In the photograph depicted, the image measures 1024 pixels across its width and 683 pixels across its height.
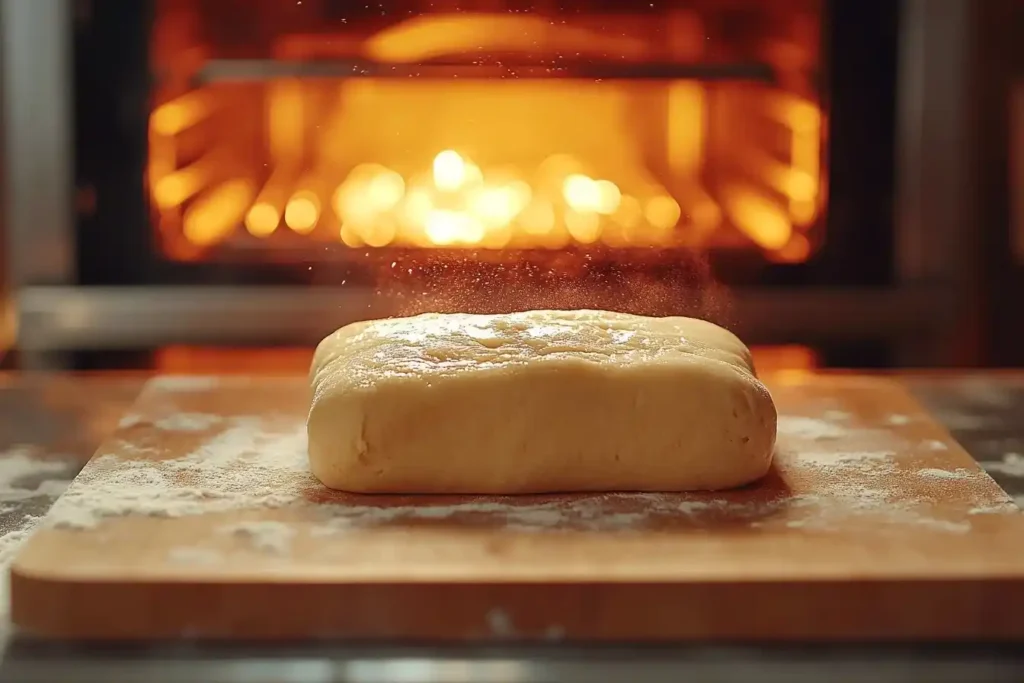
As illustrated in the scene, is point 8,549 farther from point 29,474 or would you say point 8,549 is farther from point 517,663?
point 517,663

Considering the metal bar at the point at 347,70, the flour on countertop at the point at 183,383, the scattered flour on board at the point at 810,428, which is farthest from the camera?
the metal bar at the point at 347,70

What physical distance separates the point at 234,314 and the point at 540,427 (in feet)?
3.06

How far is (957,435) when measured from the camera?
102 centimetres

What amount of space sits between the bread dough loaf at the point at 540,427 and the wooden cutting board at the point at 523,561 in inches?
0.7

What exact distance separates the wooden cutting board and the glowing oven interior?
2.68ft

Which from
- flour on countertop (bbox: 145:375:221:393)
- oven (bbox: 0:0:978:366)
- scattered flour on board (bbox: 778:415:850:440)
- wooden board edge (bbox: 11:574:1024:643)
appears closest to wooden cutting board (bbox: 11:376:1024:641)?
wooden board edge (bbox: 11:574:1024:643)

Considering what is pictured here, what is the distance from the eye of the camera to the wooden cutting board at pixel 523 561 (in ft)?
2.06

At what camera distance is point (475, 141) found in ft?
5.72

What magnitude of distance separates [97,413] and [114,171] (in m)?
0.67

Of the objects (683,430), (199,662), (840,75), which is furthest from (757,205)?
(199,662)

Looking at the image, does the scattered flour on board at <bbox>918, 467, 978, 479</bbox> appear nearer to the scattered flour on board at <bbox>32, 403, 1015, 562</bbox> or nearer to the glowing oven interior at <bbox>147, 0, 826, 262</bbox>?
the scattered flour on board at <bbox>32, 403, 1015, 562</bbox>

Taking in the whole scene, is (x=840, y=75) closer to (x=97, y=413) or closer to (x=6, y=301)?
(x=97, y=413)

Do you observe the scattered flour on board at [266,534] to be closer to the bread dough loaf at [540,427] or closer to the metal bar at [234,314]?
the bread dough loaf at [540,427]

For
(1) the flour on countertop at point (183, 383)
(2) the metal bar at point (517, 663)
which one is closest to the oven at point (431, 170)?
(1) the flour on countertop at point (183, 383)
